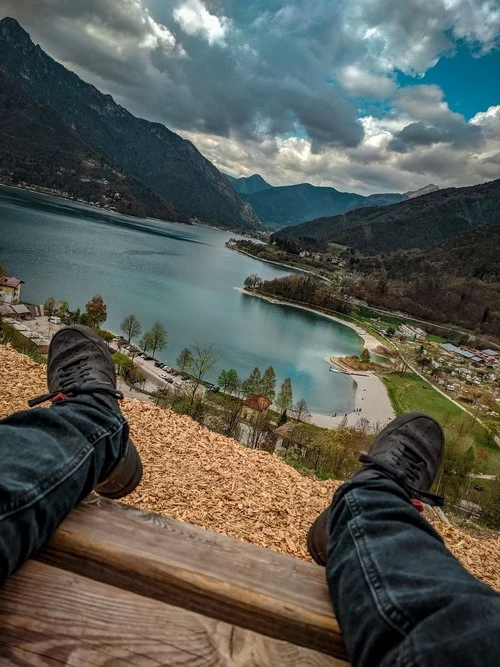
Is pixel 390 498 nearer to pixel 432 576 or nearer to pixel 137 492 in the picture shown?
pixel 432 576

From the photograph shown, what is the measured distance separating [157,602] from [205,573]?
0.38ft

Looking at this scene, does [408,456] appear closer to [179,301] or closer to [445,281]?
[179,301]

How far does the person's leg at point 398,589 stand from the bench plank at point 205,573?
7 cm

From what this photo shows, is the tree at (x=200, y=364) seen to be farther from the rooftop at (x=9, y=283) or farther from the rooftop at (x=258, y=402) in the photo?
the rooftop at (x=9, y=283)

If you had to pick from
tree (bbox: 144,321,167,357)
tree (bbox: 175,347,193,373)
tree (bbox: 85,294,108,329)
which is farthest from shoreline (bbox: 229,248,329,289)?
tree (bbox: 175,347,193,373)

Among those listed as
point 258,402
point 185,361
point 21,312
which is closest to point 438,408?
point 258,402

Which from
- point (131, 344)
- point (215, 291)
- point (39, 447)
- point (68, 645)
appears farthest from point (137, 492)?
point (215, 291)

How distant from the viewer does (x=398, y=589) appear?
80 centimetres

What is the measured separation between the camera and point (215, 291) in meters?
61.8

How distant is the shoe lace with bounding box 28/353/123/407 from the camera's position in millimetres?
1426

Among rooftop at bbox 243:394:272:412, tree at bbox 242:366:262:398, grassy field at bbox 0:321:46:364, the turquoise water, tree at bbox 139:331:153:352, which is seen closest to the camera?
grassy field at bbox 0:321:46:364

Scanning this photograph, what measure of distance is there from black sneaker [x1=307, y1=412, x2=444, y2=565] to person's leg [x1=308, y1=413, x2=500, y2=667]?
0.22 metres

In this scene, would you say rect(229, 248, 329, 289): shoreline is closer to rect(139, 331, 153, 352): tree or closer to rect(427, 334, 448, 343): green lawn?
rect(427, 334, 448, 343): green lawn

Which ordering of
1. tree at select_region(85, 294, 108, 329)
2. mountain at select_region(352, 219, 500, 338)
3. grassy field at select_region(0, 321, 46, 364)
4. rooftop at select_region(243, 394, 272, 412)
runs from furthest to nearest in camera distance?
mountain at select_region(352, 219, 500, 338)
tree at select_region(85, 294, 108, 329)
rooftop at select_region(243, 394, 272, 412)
grassy field at select_region(0, 321, 46, 364)
